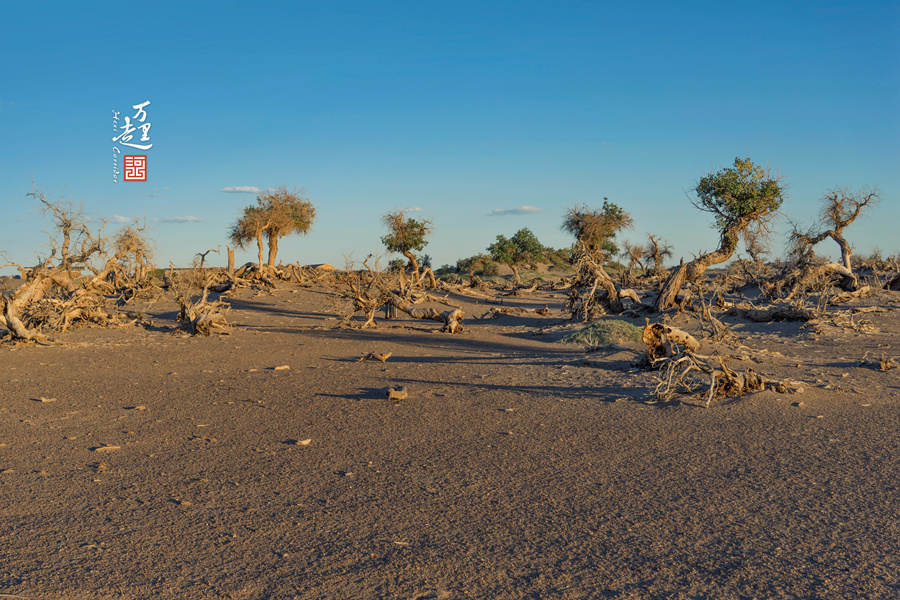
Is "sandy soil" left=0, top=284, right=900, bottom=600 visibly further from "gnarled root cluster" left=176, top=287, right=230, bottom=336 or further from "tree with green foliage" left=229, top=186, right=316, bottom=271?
"tree with green foliage" left=229, top=186, right=316, bottom=271

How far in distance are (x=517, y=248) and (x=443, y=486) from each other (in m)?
40.7

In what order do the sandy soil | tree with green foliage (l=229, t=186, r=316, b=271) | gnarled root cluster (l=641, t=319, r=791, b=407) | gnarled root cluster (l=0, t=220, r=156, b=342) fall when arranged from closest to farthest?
1. the sandy soil
2. gnarled root cluster (l=641, t=319, r=791, b=407)
3. gnarled root cluster (l=0, t=220, r=156, b=342)
4. tree with green foliage (l=229, t=186, r=316, b=271)

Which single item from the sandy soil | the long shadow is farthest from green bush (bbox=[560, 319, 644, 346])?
the long shadow

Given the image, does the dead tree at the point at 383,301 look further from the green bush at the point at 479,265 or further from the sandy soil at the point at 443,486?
Answer: the green bush at the point at 479,265

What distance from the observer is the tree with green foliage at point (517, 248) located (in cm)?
4491

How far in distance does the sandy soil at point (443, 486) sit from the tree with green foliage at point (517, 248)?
112ft

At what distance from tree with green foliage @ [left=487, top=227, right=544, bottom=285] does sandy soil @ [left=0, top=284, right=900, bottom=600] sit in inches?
1346

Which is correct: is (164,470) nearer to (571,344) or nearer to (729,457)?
(729,457)

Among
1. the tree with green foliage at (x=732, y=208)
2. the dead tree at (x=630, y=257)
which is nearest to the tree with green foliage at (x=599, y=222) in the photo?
the dead tree at (x=630, y=257)

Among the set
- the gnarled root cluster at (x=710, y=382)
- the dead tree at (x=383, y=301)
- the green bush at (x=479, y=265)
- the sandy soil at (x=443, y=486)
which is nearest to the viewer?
the sandy soil at (x=443, y=486)

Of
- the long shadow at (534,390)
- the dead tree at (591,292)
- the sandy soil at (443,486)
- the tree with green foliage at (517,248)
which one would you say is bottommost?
the sandy soil at (443,486)

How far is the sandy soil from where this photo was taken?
386 cm

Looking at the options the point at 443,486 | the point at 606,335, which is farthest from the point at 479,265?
the point at 443,486

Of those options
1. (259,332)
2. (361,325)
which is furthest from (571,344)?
(259,332)
